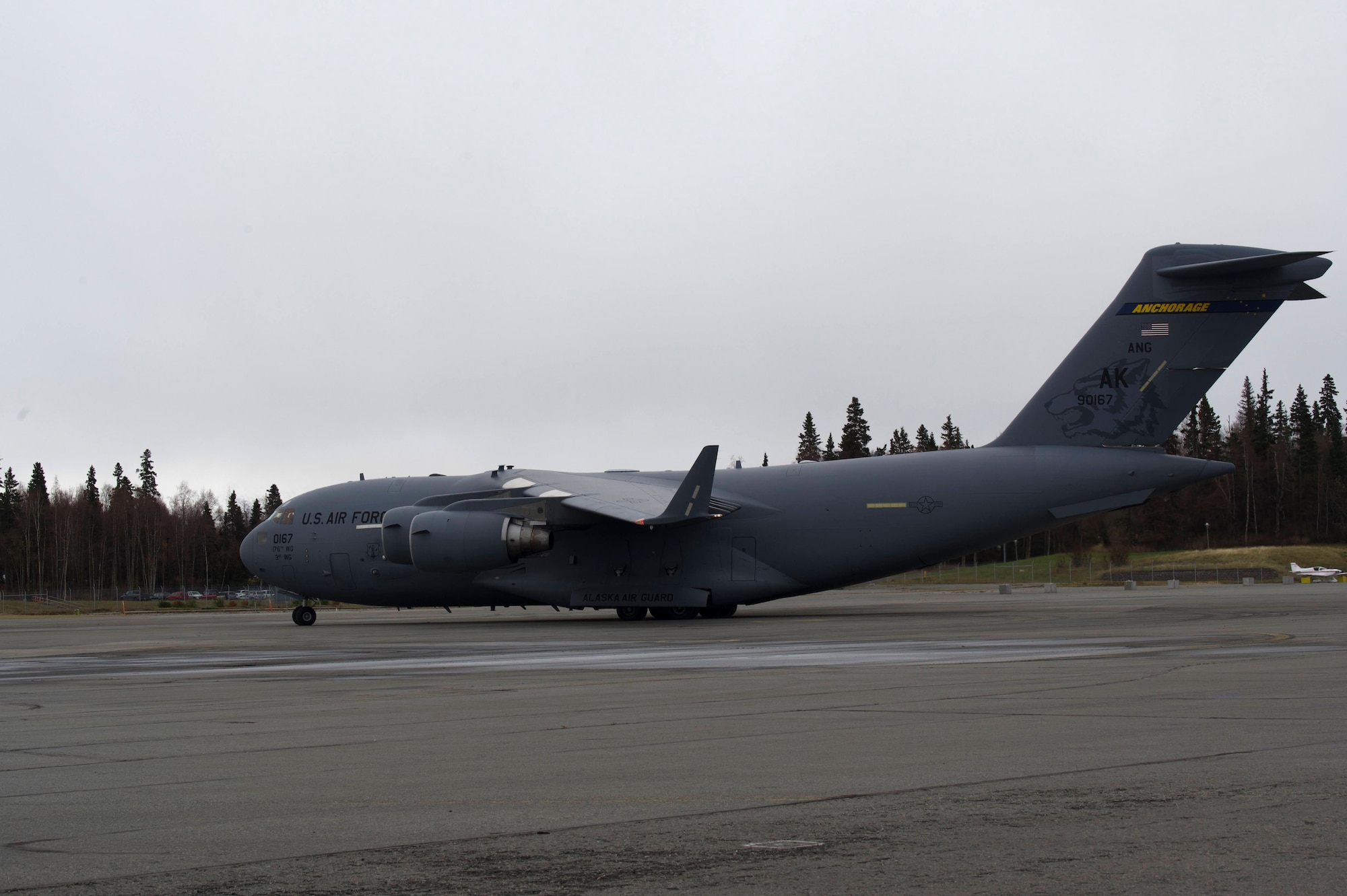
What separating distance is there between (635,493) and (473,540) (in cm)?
451

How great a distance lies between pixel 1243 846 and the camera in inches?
176

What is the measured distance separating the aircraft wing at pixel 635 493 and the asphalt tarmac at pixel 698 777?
12.9m

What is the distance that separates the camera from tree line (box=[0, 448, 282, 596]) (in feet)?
384

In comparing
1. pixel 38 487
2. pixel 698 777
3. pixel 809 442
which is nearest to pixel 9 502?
pixel 38 487

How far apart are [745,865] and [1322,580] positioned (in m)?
73.0

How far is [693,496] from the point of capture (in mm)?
27734

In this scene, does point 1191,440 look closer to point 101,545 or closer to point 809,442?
point 809,442

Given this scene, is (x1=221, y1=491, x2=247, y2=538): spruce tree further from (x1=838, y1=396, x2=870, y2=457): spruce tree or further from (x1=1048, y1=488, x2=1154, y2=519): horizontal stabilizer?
(x1=1048, y1=488, x2=1154, y2=519): horizontal stabilizer

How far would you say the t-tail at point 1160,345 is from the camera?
2672cm


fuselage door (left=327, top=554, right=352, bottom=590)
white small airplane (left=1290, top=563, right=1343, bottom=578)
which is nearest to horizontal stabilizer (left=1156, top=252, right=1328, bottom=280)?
fuselage door (left=327, top=554, right=352, bottom=590)

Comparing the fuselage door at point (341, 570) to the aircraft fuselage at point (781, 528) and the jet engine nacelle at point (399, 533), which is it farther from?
the jet engine nacelle at point (399, 533)

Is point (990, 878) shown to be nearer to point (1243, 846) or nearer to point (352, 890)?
point (1243, 846)

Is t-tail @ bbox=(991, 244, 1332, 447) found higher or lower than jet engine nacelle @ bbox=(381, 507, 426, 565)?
higher

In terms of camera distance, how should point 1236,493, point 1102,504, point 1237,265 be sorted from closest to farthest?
point 1237,265 → point 1102,504 → point 1236,493
